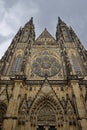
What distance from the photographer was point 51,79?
62.5 feet

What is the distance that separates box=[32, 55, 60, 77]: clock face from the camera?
65.5ft

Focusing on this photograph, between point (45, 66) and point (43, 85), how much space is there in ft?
12.0

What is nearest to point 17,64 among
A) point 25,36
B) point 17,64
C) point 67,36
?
point 17,64

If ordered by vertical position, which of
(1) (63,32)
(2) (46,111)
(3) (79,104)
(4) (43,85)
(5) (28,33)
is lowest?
(2) (46,111)

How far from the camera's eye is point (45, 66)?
20.9 meters

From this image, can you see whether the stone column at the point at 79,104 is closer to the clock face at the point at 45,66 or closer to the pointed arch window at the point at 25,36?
the clock face at the point at 45,66

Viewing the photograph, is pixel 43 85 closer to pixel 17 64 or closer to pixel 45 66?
pixel 45 66

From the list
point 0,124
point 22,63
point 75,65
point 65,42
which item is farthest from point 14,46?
point 0,124

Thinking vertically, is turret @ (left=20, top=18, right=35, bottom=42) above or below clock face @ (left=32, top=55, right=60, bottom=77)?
above

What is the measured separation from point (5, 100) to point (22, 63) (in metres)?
5.21

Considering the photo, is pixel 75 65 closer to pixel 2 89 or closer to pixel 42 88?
pixel 42 88

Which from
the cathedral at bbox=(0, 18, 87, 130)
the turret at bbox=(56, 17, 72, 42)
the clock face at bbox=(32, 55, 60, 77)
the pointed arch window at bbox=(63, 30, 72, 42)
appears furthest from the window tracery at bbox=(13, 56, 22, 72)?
the pointed arch window at bbox=(63, 30, 72, 42)

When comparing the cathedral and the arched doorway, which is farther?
the arched doorway

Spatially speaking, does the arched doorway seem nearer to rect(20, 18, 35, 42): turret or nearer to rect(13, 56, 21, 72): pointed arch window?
rect(13, 56, 21, 72): pointed arch window
